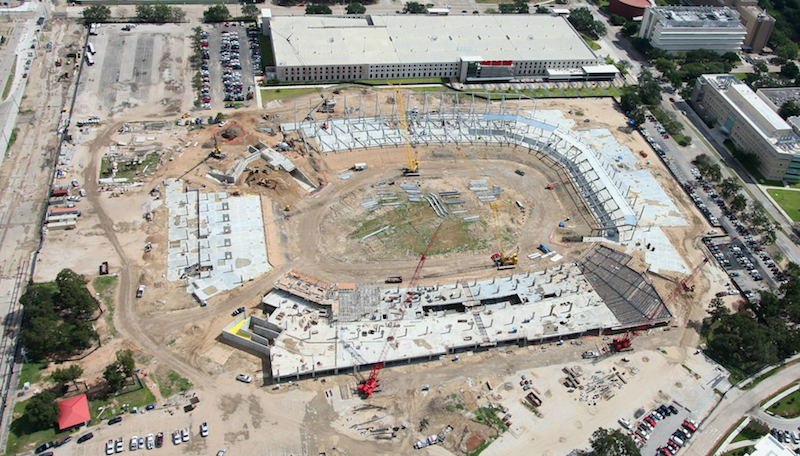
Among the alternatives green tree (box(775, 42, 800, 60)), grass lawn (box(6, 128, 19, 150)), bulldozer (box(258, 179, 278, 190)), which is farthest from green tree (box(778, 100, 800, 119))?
Answer: grass lawn (box(6, 128, 19, 150))

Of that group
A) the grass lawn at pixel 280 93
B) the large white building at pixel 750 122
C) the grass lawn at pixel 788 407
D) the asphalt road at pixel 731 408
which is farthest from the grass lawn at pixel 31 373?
the large white building at pixel 750 122

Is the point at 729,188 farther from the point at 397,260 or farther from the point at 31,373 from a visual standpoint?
the point at 31,373

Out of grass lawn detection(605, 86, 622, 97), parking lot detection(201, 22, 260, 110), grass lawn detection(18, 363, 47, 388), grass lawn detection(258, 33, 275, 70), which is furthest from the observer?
grass lawn detection(258, 33, 275, 70)

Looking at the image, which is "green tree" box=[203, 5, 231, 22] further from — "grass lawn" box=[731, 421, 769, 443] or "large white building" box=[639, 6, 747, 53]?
"grass lawn" box=[731, 421, 769, 443]

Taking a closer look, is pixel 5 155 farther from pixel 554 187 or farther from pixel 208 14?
pixel 554 187

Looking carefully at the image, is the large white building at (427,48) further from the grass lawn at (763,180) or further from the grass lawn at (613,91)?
the grass lawn at (763,180)

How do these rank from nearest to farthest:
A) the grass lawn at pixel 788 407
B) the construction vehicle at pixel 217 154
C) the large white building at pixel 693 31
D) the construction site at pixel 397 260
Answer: the construction site at pixel 397 260, the grass lawn at pixel 788 407, the construction vehicle at pixel 217 154, the large white building at pixel 693 31
